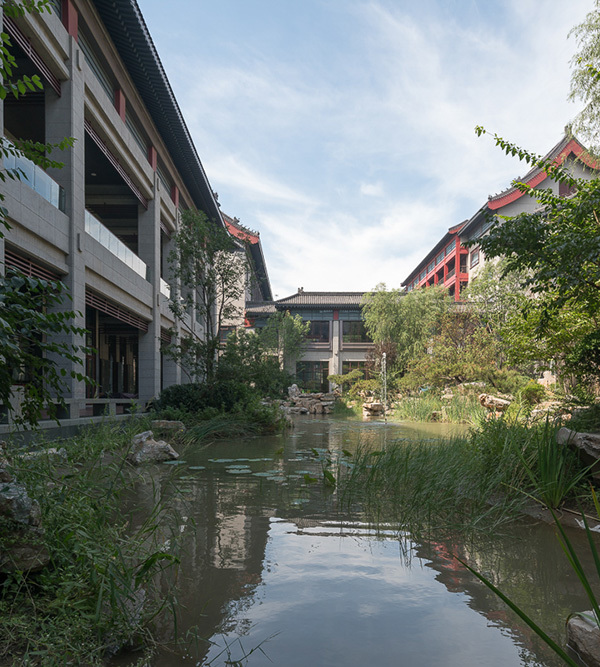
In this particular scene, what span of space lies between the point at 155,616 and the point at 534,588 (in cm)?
226

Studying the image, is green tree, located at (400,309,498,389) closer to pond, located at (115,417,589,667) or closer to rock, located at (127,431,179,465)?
rock, located at (127,431,179,465)

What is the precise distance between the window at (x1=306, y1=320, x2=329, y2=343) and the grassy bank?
31001 mm

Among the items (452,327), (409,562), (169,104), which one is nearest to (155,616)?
(409,562)

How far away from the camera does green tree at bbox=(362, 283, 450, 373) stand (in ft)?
86.1

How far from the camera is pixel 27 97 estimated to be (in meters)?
9.88

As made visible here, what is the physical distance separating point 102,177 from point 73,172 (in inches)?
182

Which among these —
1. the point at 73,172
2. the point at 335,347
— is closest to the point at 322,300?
the point at 335,347

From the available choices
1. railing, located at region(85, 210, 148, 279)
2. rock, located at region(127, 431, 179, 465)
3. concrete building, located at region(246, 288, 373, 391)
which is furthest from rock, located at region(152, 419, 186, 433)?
concrete building, located at region(246, 288, 373, 391)

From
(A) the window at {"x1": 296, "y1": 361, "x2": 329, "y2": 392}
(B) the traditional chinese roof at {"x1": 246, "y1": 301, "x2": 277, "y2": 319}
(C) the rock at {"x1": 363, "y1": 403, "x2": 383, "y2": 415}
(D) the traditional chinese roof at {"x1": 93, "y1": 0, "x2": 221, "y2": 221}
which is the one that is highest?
(D) the traditional chinese roof at {"x1": 93, "y1": 0, "x2": 221, "y2": 221}

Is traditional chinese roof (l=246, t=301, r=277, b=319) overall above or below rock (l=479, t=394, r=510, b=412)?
above

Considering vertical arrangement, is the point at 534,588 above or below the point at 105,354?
below

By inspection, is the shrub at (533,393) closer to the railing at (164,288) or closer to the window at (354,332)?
the railing at (164,288)

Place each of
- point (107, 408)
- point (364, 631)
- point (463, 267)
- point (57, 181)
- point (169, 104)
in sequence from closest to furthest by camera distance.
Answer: point (364, 631), point (57, 181), point (107, 408), point (169, 104), point (463, 267)

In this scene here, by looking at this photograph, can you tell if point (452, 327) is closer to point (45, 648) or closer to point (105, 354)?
point (105, 354)
